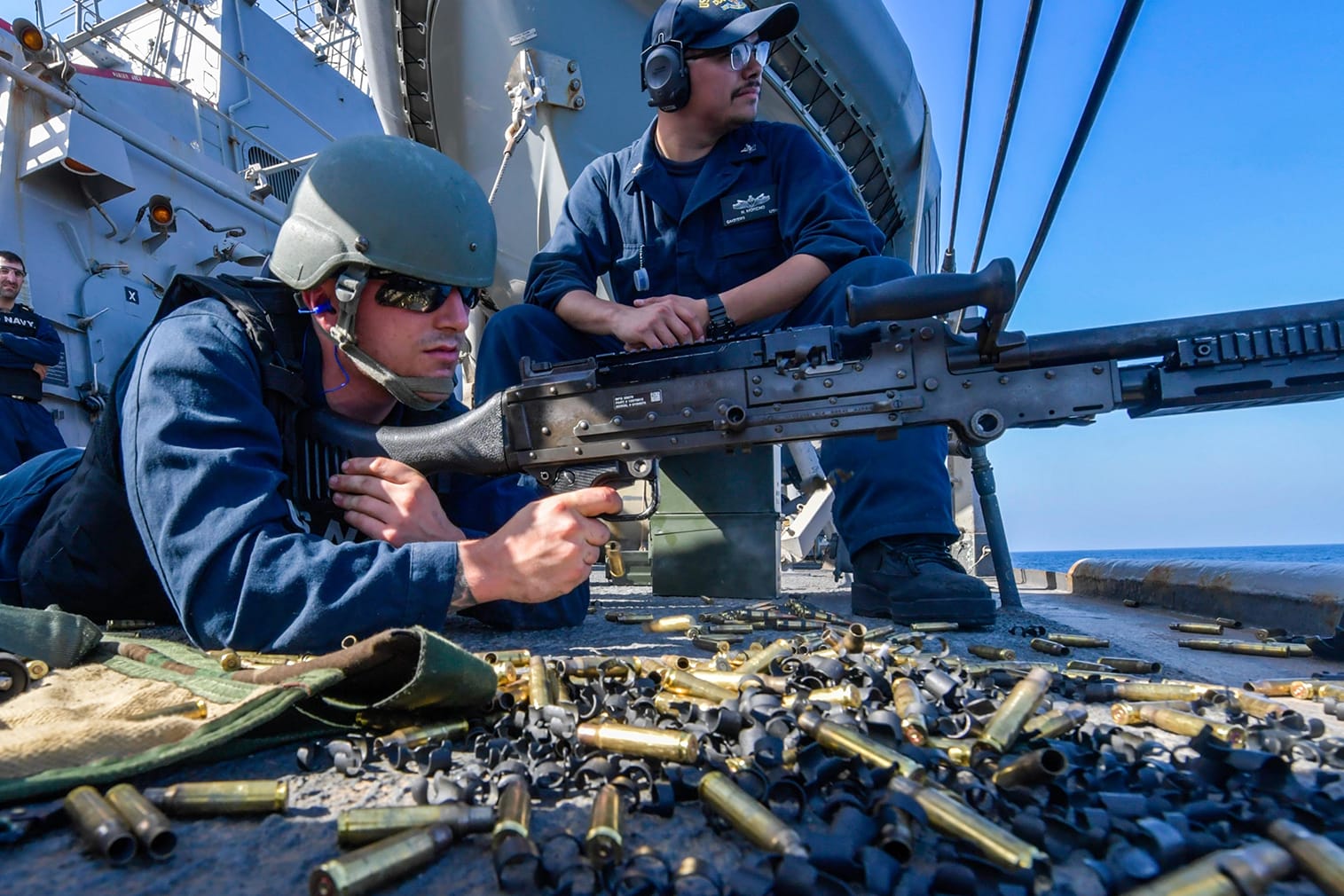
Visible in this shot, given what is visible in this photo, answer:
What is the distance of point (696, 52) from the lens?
326 cm

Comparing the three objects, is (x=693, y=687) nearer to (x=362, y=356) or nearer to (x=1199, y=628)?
(x=362, y=356)

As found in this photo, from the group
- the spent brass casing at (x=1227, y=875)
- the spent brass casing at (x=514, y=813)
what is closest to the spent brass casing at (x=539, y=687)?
the spent brass casing at (x=514, y=813)

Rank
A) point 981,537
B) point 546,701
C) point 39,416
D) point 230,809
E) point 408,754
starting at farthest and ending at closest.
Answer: point 981,537
point 39,416
point 546,701
point 408,754
point 230,809

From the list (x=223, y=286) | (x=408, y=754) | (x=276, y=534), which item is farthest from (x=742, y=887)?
(x=223, y=286)

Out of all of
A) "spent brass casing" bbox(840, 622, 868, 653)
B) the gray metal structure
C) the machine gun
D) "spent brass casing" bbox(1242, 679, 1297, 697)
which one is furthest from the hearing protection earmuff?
the gray metal structure

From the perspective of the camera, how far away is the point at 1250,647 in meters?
2.29

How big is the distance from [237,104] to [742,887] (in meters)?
13.1

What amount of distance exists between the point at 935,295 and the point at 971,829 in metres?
1.43

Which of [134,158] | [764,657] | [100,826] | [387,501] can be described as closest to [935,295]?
[764,657]

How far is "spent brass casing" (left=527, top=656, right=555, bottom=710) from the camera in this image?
153cm

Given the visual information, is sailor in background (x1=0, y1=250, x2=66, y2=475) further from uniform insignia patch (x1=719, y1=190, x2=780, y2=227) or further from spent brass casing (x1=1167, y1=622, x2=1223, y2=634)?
spent brass casing (x1=1167, y1=622, x2=1223, y2=634)

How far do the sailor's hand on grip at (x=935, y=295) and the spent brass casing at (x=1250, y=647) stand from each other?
4.03 ft

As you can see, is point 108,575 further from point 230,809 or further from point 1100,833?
point 1100,833

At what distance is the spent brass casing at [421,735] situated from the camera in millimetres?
1334
